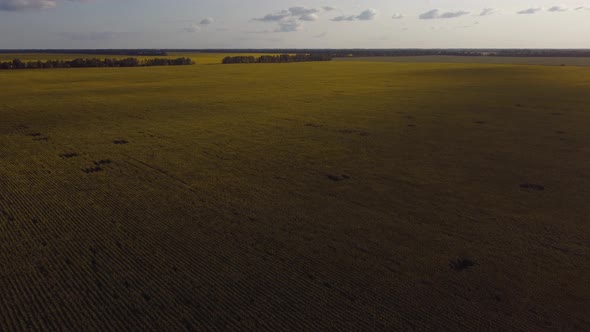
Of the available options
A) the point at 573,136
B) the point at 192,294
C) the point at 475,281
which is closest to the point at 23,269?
the point at 192,294

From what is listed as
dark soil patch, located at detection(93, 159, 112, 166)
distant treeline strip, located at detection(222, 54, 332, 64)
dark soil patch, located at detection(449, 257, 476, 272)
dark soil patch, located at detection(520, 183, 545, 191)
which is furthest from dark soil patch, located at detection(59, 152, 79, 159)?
distant treeline strip, located at detection(222, 54, 332, 64)

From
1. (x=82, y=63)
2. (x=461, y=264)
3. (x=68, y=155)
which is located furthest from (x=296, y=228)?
(x=82, y=63)

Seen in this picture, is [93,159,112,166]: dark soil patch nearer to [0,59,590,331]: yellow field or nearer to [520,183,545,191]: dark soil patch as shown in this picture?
[0,59,590,331]: yellow field

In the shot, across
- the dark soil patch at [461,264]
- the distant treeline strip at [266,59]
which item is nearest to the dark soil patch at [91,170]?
the dark soil patch at [461,264]

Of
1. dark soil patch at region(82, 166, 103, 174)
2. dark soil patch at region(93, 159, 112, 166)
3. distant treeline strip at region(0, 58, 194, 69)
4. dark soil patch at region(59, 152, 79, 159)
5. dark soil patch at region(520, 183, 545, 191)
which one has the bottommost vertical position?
dark soil patch at region(520, 183, 545, 191)

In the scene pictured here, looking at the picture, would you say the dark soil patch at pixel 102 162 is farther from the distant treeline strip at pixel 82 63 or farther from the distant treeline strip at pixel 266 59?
the distant treeline strip at pixel 266 59

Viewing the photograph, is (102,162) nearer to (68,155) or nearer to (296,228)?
(68,155)
